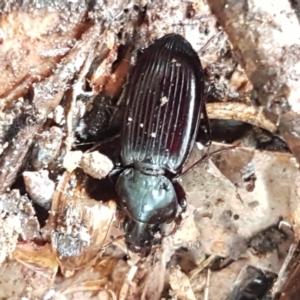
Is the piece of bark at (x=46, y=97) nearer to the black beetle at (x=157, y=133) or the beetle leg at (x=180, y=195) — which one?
the black beetle at (x=157, y=133)

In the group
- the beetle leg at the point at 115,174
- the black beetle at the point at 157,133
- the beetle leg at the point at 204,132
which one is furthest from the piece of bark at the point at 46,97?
the beetle leg at the point at 204,132

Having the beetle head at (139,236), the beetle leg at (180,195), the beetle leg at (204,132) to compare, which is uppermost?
the beetle leg at (204,132)

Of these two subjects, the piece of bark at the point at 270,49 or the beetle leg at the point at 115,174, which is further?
the beetle leg at the point at 115,174

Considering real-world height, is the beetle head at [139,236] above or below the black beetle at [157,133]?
below

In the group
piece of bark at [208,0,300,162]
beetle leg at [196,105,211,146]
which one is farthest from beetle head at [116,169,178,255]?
piece of bark at [208,0,300,162]

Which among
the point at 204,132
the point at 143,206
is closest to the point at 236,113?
the point at 204,132

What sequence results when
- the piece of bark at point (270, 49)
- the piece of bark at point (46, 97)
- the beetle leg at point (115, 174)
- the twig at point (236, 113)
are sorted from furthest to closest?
the beetle leg at point (115, 174), the twig at point (236, 113), the piece of bark at point (46, 97), the piece of bark at point (270, 49)

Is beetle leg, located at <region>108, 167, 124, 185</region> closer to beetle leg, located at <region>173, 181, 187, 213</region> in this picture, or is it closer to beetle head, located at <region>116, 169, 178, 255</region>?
beetle head, located at <region>116, 169, 178, 255</region>
